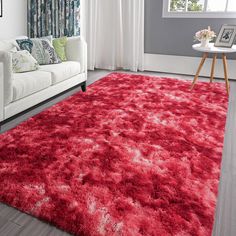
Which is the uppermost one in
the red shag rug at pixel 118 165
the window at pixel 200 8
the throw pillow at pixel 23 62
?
the window at pixel 200 8

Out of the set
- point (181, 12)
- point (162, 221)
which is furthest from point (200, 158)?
point (181, 12)

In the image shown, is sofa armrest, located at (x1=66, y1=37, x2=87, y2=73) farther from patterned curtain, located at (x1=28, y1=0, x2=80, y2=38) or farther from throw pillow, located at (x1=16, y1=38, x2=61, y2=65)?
patterned curtain, located at (x1=28, y1=0, x2=80, y2=38)

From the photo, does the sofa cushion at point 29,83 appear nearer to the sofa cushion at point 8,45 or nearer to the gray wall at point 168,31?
the sofa cushion at point 8,45

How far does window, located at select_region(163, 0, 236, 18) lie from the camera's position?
4480mm

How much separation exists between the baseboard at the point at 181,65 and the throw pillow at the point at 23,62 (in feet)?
8.37

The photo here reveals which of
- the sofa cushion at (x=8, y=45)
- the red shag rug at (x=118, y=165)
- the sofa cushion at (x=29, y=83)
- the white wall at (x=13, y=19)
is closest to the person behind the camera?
the red shag rug at (x=118, y=165)

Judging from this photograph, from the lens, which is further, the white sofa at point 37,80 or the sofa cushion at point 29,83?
the sofa cushion at point 29,83

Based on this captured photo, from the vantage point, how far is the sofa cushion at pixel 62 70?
10.6 ft

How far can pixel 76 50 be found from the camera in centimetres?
371

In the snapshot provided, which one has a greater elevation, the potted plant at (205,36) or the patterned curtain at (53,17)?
the patterned curtain at (53,17)

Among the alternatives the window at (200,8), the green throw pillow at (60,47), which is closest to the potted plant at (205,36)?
the window at (200,8)

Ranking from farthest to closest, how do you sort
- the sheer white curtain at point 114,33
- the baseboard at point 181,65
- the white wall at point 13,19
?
1. the sheer white curtain at point 114,33
2. the baseboard at point 181,65
3. the white wall at point 13,19

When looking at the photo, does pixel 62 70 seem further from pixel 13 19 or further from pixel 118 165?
pixel 118 165

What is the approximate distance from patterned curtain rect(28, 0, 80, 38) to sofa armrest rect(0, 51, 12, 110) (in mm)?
2193
